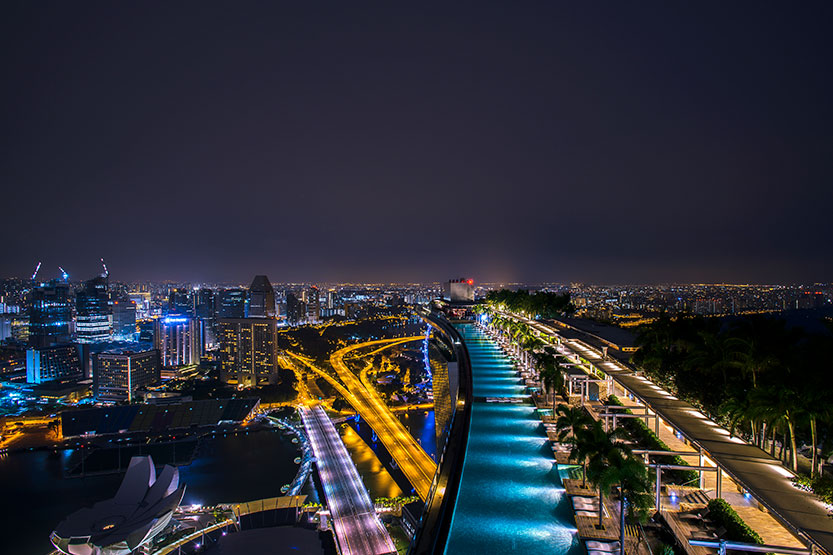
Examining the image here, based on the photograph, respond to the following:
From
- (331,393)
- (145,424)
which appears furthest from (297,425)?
(145,424)

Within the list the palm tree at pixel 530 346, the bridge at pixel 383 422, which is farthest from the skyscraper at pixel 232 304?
the palm tree at pixel 530 346

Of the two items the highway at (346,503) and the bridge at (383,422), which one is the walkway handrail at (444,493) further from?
the highway at (346,503)

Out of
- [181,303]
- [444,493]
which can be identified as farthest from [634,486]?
[181,303]

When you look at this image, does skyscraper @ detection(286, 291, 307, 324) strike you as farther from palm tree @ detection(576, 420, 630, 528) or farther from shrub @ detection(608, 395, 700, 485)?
palm tree @ detection(576, 420, 630, 528)

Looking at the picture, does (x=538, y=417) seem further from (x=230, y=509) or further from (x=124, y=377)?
(x=124, y=377)

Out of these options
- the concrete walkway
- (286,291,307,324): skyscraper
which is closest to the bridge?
the concrete walkway

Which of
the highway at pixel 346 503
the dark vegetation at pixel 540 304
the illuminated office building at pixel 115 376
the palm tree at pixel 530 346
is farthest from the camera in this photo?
the illuminated office building at pixel 115 376
